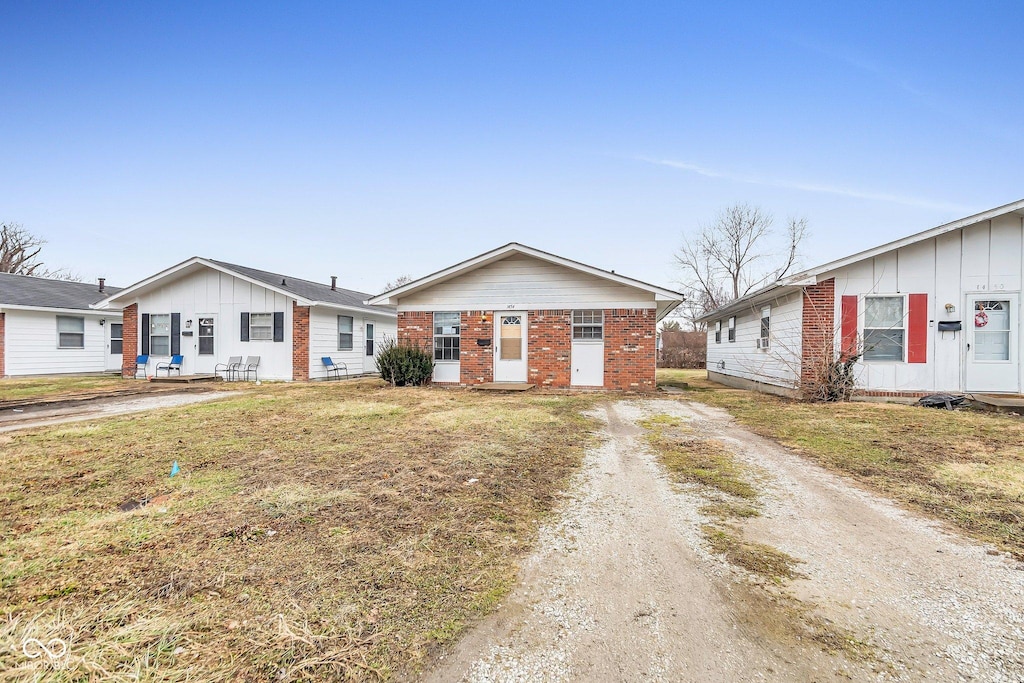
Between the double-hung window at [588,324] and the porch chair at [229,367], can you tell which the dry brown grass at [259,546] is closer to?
the double-hung window at [588,324]

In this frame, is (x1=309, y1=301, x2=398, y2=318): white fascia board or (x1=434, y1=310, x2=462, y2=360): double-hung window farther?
(x1=309, y1=301, x2=398, y2=318): white fascia board

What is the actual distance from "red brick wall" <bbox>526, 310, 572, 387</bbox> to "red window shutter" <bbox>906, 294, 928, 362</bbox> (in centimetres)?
779

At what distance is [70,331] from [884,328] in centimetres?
2647

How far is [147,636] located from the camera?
1.77m

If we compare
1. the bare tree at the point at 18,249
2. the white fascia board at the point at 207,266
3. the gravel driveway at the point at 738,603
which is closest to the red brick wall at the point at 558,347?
the white fascia board at the point at 207,266

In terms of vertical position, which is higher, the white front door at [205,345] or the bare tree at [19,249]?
the bare tree at [19,249]

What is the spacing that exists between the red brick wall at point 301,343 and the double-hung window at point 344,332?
6.00ft

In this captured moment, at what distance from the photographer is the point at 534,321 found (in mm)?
12656

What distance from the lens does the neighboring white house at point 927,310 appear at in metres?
9.29

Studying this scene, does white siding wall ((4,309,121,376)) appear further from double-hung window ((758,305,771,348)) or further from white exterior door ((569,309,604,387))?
double-hung window ((758,305,771,348))

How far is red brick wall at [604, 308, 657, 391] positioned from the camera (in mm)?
12125

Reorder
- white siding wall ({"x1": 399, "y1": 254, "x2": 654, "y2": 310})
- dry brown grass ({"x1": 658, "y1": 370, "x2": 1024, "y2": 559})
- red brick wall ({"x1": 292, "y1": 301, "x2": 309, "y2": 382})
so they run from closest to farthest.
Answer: dry brown grass ({"x1": 658, "y1": 370, "x2": 1024, "y2": 559}) < white siding wall ({"x1": 399, "y1": 254, "x2": 654, "y2": 310}) < red brick wall ({"x1": 292, "y1": 301, "x2": 309, "y2": 382})

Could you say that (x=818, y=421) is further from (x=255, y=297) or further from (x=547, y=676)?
(x=255, y=297)

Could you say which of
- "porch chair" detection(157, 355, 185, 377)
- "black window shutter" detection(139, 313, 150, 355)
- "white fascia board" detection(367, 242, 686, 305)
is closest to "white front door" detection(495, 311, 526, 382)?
"white fascia board" detection(367, 242, 686, 305)
